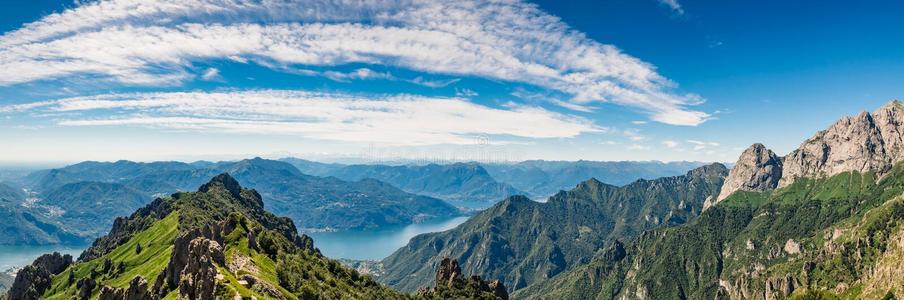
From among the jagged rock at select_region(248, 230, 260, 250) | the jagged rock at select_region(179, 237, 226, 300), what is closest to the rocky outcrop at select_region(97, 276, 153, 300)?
the jagged rock at select_region(179, 237, 226, 300)

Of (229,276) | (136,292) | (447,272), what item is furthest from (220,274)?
(447,272)

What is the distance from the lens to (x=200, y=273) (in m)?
74.0

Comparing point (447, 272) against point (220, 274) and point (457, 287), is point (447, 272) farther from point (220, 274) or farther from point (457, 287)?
point (220, 274)

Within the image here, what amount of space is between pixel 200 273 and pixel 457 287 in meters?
101

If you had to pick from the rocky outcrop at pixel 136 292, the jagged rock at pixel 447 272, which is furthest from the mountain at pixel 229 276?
the jagged rock at pixel 447 272

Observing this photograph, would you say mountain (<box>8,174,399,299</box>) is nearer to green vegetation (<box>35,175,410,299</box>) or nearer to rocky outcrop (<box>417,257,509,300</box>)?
green vegetation (<box>35,175,410,299</box>)

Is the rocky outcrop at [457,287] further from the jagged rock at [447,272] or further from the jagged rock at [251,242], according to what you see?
the jagged rock at [251,242]

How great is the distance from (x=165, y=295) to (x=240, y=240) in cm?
3549

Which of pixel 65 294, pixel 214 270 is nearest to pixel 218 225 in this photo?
pixel 214 270

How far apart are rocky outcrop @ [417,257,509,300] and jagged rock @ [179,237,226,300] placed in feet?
273

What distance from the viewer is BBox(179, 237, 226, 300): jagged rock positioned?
69688mm

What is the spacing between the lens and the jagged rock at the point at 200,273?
6969 cm

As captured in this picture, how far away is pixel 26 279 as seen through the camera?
192750mm

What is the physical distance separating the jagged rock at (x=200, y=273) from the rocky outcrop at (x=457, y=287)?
A: 83235 millimetres
